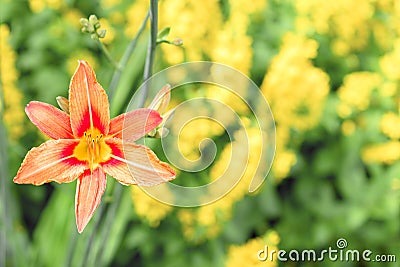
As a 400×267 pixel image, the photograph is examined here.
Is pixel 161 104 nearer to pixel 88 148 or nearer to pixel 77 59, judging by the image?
pixel 88 148

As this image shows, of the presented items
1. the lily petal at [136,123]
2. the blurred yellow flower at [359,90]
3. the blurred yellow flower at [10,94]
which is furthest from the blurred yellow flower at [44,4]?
the lily petal at [136,123]

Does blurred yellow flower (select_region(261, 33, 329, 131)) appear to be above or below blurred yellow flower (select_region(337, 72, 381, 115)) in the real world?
below

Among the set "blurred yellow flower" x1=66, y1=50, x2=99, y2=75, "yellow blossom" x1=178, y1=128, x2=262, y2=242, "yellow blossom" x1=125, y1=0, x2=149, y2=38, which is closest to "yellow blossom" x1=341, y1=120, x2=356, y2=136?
"yellow blossom" x1=178, y1=128, x2=262, y2=242

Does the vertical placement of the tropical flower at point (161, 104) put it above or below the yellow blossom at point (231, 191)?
below

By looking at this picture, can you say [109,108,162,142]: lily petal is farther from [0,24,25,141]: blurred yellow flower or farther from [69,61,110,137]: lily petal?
[0,24,25,141]: blurred yellow flower

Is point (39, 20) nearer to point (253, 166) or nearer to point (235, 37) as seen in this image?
point (235, 37)

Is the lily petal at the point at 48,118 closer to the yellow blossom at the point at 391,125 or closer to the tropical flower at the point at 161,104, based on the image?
the tropical flower at the point at 161,104
